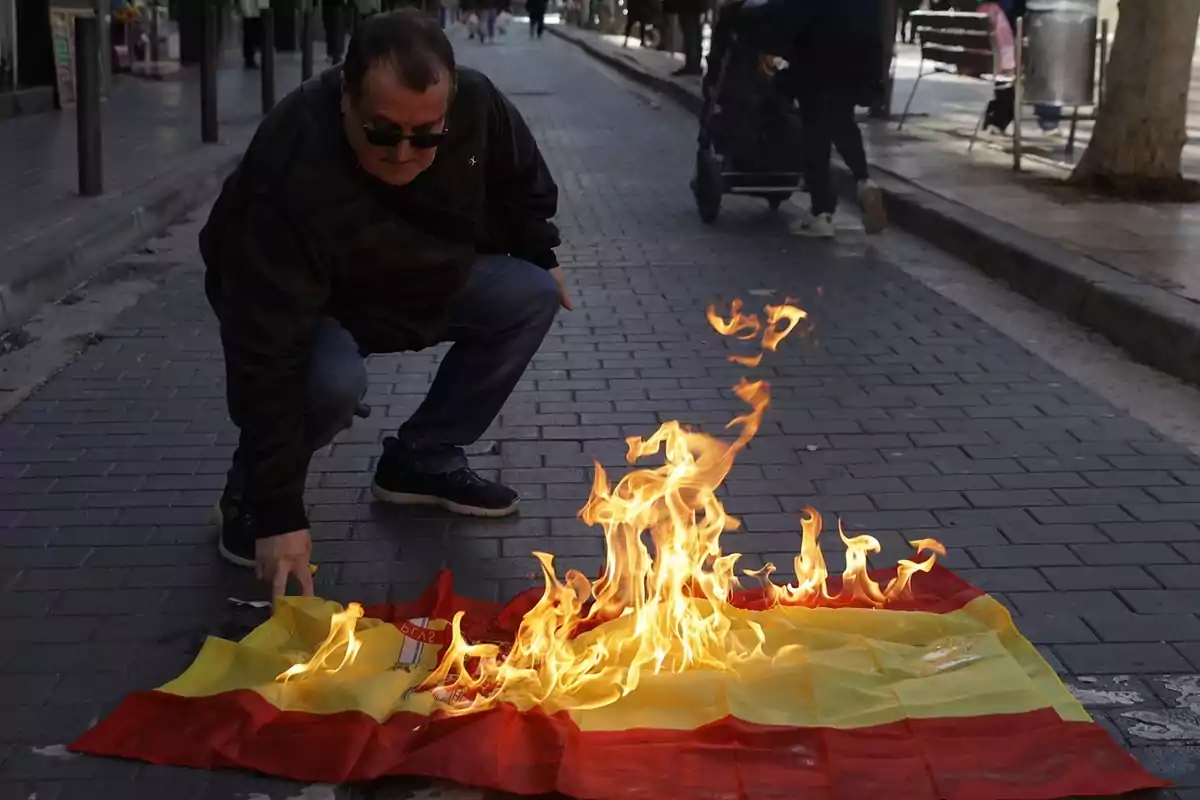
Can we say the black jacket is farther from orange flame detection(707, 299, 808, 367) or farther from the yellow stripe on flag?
orange flame detection(707, 299, 808, 367)

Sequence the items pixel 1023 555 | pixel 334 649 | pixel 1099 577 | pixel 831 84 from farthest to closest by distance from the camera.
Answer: pixel 831 84 < pixel 1023 555 < pixel 1099 577 < pixel 334 649

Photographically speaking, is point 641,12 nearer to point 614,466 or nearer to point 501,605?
point 614,466

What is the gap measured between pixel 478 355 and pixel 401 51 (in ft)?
4.50

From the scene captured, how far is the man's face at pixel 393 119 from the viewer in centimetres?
321

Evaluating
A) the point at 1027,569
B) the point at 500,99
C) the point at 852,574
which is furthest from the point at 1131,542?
the point at 500,99

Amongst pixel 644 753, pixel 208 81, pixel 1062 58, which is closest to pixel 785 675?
pixel 644 753

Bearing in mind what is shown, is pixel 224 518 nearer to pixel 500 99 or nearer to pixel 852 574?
pixel 500 99

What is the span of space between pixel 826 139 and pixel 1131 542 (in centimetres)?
555

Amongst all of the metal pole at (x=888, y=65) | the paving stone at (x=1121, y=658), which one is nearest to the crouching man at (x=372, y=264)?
the paving stone at (x=1121, y=658)

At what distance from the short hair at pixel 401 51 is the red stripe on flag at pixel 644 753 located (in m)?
1.33

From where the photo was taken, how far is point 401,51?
320 cm

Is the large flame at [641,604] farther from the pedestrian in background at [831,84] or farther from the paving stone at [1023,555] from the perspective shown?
the pedestrian in background at [831,84]

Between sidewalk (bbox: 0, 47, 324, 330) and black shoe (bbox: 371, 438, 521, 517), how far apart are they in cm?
288

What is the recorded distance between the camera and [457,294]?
4176 millimetres
